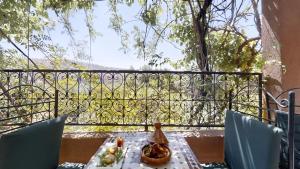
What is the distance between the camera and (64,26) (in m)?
4.36

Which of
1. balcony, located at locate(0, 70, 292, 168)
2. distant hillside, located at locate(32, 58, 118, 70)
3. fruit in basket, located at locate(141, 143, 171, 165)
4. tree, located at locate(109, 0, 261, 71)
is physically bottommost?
fruit in basket, located at locate(141, 143, 171, 165)

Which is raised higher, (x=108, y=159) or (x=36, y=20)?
(x=36, y=20)

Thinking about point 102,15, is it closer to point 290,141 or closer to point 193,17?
point 193,17

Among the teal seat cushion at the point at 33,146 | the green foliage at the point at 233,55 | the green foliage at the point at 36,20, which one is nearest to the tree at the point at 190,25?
the green foliage at the point at 233,55

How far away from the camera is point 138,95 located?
344 cm

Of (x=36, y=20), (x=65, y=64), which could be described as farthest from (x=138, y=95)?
(x=36, y=20)

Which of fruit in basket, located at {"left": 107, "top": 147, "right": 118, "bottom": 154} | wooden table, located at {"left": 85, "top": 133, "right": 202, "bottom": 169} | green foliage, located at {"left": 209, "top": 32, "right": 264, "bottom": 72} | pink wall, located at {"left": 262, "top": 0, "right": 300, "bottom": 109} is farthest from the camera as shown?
green foliage, located at {"left": 209, "top": 32, "right": 264, "bottom": 72}

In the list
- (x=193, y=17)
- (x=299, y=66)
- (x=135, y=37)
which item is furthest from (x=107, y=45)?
(x=299, y=66)

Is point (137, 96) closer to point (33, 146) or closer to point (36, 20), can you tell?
point (33, 146)

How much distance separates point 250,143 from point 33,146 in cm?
134

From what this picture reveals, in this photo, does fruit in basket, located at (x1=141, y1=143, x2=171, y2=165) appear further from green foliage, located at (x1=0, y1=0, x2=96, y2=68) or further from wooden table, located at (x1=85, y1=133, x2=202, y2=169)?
green foliage, located at (x1=0, y1=0, x2=96, y2=68)

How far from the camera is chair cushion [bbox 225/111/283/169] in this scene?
1.57 m

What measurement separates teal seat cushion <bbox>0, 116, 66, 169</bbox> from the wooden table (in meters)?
0.35

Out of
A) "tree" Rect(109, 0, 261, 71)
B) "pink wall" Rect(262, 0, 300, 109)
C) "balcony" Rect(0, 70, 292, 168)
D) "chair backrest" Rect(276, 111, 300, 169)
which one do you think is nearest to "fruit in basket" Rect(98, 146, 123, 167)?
"chair backrest" Rect(276, 111, 300, 169)
